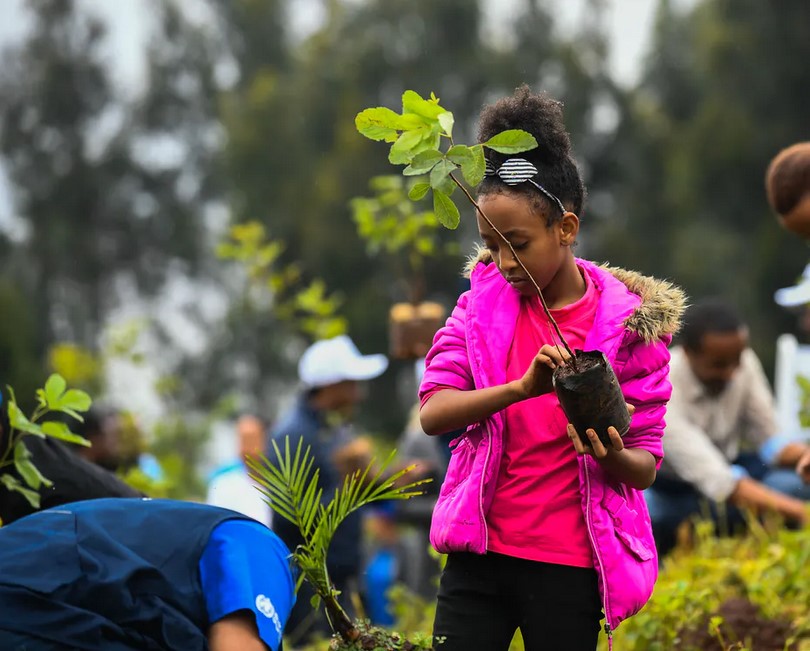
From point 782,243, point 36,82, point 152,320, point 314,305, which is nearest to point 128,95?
point 36,82

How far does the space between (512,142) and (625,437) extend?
749mm

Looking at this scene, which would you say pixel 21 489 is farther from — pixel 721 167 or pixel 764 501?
pixel 721 167

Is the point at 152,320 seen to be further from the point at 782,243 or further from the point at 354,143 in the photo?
the point at 782,243

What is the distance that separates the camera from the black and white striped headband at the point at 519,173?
3193 mm

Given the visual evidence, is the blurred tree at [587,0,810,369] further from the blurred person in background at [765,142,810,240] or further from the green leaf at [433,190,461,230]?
the green leaf at [433,190,461,230]

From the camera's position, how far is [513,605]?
3.26 meters

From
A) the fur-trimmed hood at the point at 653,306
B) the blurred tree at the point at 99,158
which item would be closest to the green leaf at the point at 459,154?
the fur-trimmed hood at the point at 653,306

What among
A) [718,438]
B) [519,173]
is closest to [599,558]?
[519,173]

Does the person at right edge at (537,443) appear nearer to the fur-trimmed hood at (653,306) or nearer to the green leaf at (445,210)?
the fur-trimmed hood at (653,306)

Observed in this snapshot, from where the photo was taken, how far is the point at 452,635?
128 inches

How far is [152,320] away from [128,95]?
6.37 m

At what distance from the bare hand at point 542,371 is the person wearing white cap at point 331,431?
3749 mm

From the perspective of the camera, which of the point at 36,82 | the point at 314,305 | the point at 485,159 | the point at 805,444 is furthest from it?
the point at 36,82

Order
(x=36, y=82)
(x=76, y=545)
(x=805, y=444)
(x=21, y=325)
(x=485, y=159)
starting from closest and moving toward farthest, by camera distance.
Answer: (x=76, y=545) < (x=485, y=159) < (x=805, y=444) < (x=21, y=325) < (x=36, y=82)
